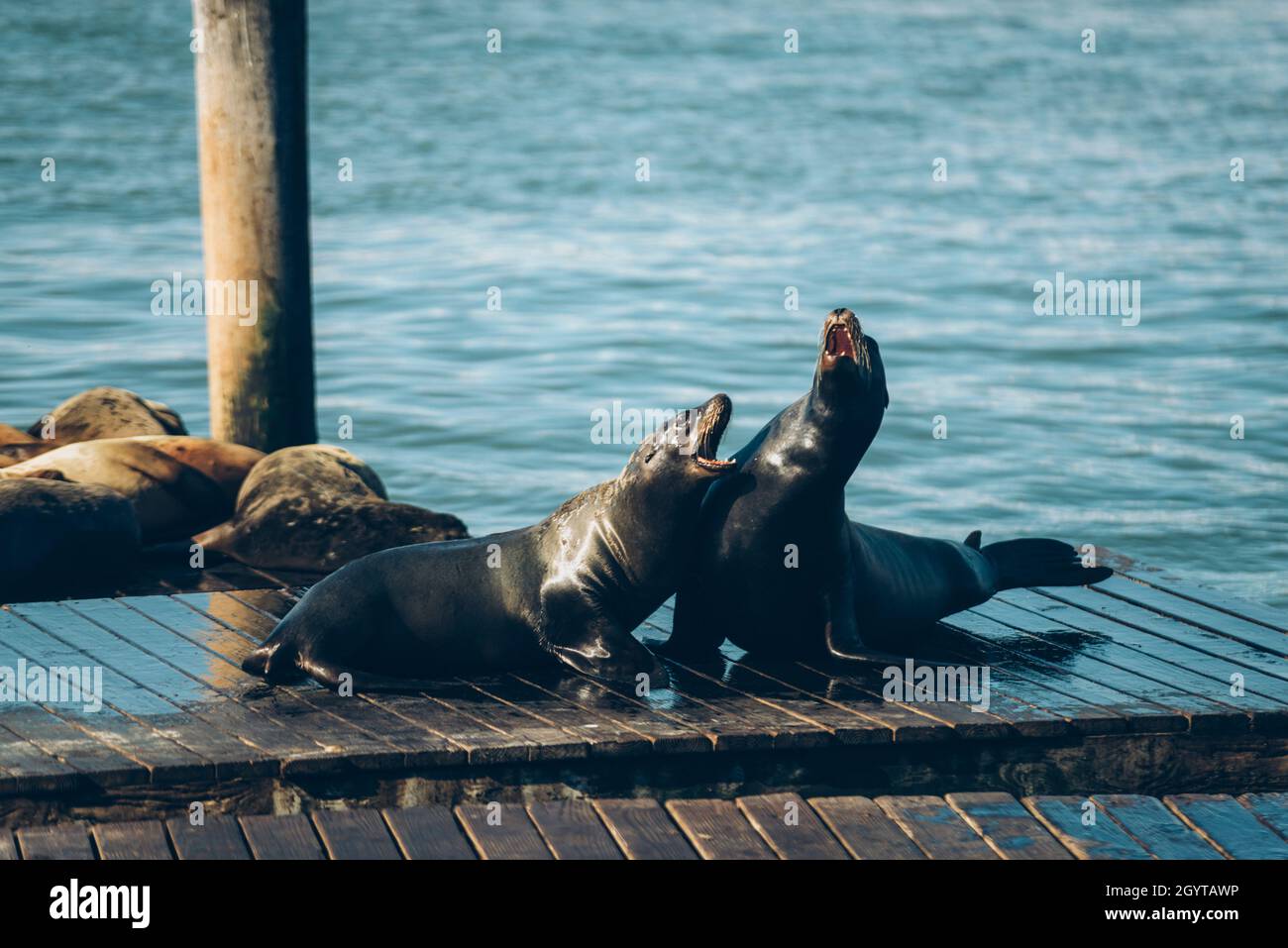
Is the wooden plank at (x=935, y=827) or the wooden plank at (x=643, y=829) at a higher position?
the wooden plank at (x=643, y=829)

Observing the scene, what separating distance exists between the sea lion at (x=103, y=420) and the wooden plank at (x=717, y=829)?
4.46m

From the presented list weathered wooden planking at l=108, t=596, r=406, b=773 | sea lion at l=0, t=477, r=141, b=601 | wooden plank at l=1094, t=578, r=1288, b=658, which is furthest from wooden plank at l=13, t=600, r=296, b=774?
wooden plank at l=1094, t=578, r=1288, b=658

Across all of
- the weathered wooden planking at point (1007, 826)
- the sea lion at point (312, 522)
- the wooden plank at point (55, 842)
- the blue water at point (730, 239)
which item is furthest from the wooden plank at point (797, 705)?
the blue water at point (730, 239)

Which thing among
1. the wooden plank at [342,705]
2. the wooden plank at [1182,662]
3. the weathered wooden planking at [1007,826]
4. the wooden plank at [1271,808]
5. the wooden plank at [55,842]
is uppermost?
the wooden plank at [342,705]

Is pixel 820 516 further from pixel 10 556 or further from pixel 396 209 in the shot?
pixel 396 209

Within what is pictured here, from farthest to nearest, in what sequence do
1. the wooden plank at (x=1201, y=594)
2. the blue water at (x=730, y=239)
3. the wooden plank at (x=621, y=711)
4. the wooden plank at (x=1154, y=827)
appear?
the blue water at (x=730, y=239) < the wooden plank at (x=1201, y=594) < the wooden plank at (x=621, y=711) < the wooden plank at (x=1154, y=827)

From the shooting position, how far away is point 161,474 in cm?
812

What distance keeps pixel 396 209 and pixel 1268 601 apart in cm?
1332

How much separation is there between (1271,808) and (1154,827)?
433 millimetres

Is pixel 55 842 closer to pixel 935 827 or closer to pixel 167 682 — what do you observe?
pixel 167 682

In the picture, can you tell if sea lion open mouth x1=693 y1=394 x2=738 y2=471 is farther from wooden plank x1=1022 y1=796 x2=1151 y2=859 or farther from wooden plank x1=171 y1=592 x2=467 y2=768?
wooden plank x1=1022 y1=796 x2=1151 y2=859

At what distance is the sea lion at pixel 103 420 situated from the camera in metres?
8.97

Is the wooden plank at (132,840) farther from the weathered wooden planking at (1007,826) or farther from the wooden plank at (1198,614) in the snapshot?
the wooden plank at (1198,614)

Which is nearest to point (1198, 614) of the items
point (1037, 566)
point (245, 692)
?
point (1037, 566)
